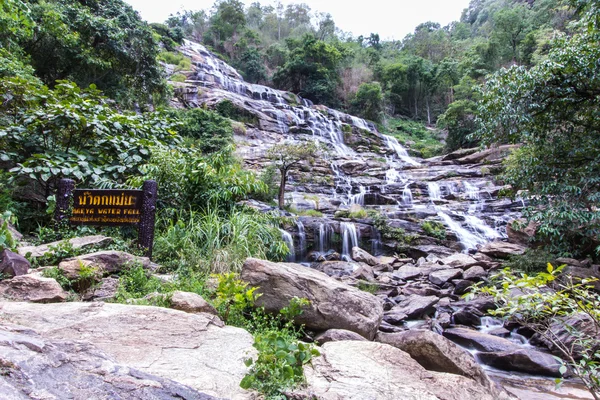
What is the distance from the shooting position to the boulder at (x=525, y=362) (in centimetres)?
404

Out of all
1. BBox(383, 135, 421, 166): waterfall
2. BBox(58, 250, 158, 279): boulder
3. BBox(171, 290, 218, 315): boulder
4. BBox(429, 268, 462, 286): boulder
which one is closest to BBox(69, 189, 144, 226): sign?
BBox(58, 250, 158, 279): boulder

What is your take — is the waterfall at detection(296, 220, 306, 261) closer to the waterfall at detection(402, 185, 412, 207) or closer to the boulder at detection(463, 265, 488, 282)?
the boulder at detection(463, 265, 488, 282)

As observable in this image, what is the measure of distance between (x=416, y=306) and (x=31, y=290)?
200 inches

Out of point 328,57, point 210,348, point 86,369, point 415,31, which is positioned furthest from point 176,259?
point 415,31

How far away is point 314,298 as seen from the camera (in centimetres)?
323

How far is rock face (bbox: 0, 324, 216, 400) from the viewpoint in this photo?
1.26 metres

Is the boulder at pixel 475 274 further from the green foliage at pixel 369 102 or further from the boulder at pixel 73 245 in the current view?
the green foliage at pixel 369 102

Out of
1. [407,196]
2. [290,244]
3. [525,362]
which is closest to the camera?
[525,362]

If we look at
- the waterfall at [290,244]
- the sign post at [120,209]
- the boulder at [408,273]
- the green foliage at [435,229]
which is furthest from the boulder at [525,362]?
the green foliage at [435,229]

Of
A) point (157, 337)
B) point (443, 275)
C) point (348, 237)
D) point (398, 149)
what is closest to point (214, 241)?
point (157, 337)

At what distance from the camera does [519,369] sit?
4.14 m

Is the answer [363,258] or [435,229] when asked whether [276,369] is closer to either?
[363,258]

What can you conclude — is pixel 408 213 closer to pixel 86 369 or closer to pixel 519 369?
pixel 519 369

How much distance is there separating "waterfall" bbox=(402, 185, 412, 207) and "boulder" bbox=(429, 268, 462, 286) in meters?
6.55
